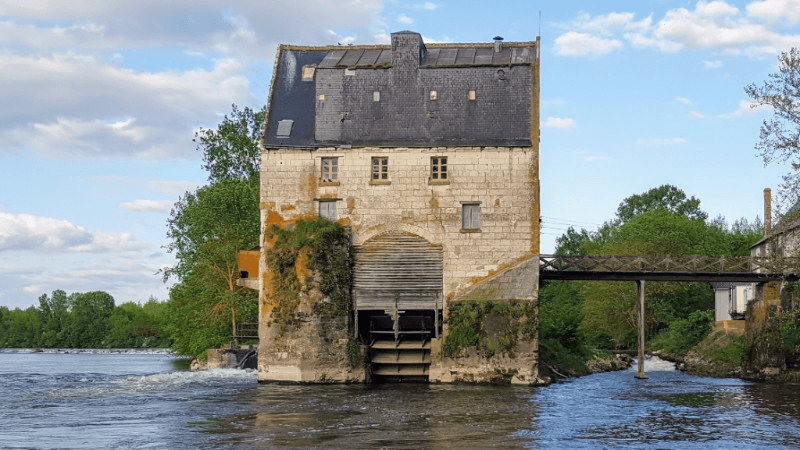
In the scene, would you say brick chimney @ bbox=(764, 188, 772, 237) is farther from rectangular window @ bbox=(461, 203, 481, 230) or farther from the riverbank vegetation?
rectangular window @ bbox=(461, 203, 481, 230)

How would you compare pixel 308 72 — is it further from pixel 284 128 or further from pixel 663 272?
pixel 663 272

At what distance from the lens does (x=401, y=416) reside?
93.6ft

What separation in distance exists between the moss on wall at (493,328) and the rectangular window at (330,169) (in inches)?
305

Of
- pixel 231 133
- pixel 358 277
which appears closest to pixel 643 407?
pixel 358 277

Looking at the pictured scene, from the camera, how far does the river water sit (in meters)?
23.7

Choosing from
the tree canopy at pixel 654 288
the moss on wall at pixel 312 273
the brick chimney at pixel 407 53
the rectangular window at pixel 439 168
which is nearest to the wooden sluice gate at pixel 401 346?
the moss on wall at pixel 312 273

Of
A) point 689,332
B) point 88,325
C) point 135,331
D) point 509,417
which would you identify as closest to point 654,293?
point 689,332

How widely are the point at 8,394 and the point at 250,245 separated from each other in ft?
69.7

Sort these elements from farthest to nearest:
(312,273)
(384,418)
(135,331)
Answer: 1. (135,331)
2. (312,273)
3. (384,418)

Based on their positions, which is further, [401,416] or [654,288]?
[654,288]

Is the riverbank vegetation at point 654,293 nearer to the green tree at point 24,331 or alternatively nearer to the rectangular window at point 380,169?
the rectangular window at point 380,169

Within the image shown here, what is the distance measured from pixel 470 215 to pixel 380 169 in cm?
409

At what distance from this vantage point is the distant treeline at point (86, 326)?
14262cm

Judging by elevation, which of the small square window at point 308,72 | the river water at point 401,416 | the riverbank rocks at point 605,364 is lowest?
the river water at point 401,416
